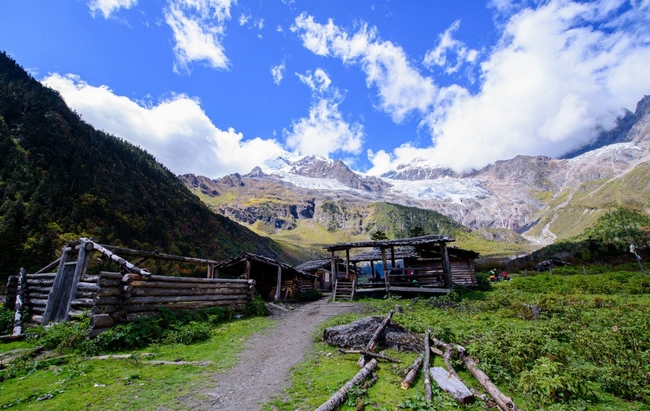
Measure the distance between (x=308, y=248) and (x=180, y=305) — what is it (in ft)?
554

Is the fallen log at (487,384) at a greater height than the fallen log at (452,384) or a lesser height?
greater

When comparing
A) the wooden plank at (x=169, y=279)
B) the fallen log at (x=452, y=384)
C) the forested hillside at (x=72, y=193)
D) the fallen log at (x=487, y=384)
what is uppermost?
the forested hillside at (x=72, y=193)

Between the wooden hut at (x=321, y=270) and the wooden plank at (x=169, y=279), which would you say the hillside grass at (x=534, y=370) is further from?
the wooden hut at (x=321, y=270)

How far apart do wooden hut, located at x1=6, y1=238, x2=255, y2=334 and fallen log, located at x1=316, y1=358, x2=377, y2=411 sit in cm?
971

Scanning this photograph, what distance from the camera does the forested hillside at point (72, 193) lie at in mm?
43188

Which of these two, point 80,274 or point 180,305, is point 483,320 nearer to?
point 180,305

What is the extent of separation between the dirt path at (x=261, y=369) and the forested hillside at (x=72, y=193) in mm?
40289

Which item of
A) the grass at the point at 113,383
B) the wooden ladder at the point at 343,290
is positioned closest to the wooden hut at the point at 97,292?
the grass at the point at 113,383

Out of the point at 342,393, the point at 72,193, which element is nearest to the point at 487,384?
the point at 342,393

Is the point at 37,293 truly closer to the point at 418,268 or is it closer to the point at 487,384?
the point at 487,384

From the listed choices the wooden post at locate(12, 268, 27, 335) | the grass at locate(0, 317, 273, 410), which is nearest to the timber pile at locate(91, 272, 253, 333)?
the grass at locate(0, 317, 273, 410)

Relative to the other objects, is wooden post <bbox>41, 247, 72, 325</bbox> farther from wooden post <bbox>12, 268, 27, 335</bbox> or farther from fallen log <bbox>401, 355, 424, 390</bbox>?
fallen log <bbox>401, 355, 424, 390</bbox>

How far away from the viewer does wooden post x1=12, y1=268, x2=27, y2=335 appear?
477 inches

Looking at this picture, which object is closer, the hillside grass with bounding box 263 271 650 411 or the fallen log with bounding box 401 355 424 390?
the hillside grass with bounding box 263 271 650 411
